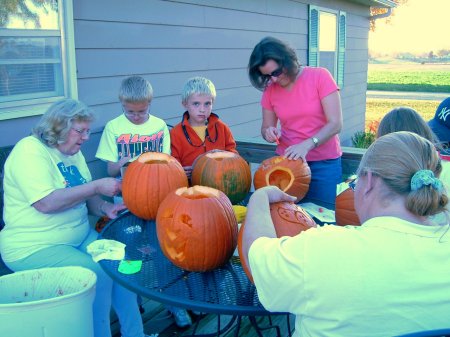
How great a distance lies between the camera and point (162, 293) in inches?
58.5

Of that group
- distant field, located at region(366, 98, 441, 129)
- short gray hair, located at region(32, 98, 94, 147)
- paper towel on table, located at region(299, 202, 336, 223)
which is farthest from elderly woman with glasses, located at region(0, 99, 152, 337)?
distant field, located at region(366, 98, 441, 129)

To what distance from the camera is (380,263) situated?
1091mm

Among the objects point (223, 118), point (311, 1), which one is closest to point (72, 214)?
point (223, 118)

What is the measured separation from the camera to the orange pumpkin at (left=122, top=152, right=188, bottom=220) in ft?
6.48

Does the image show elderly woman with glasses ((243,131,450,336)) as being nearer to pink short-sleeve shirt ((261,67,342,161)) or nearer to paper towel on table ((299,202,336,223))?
paper towel on table ((299,202,336,223))

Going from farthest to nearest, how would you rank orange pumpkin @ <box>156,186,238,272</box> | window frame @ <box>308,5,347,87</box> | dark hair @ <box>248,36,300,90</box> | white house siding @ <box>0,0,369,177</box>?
window frame @ <box>308,5,347,87</box>
white house siding @ <box>0,0,369,177</box>
dark hair @ <box>248,36,300,90</box>
orange pumpkin @ <box>156,186,238,272</box>

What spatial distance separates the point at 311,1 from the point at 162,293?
6.06 metres

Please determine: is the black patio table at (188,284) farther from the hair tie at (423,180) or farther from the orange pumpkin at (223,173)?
the hair tie at (423,180)

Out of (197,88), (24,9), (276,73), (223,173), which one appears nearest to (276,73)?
(276,73)

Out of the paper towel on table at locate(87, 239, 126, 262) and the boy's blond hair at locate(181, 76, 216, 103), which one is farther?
the boy's blond hair at locate(181, 76, 216, 103)

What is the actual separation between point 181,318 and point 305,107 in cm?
154

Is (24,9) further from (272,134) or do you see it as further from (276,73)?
(272,134)

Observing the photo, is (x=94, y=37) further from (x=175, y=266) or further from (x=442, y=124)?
(x=442, y=124)

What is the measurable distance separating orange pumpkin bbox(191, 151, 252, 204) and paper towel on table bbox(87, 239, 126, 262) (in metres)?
0.51
